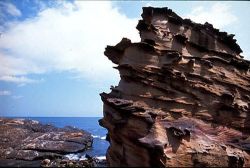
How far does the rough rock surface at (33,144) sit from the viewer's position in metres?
50.4

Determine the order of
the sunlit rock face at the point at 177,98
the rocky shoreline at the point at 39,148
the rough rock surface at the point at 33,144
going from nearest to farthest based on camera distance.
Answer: the sunlit rock face at the point at 177,98 → the rocky shoreline at the point at 39,148 → the rough rock surface at the point at 33,144

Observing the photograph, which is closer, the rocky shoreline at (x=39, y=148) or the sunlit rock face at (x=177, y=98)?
the sunlit rock face at (x=177, y=98)

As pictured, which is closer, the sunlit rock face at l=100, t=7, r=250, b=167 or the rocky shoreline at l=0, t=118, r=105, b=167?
the sunlit rock face at l=100, t=7, r=250, b=167

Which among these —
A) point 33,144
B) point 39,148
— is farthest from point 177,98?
point 33,144

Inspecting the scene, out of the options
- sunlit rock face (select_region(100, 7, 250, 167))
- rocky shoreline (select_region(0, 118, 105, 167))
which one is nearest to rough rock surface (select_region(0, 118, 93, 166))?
rocky shoreline (select_region(0, 118, 105, 167))

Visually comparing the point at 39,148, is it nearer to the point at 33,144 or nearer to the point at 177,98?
the point at 33,144

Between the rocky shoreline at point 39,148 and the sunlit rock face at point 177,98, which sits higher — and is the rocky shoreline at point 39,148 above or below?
below

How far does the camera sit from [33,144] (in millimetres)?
58469

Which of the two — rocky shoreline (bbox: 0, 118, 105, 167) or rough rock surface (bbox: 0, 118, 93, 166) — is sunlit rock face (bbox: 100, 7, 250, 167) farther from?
rough rock surface (bbox: 0, 118, 93, 166)

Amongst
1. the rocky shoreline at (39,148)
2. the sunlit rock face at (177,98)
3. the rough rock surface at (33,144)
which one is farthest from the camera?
the rough rock surface at (33,144)

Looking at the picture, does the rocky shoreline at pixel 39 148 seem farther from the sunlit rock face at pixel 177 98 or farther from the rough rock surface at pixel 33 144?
the sunlit rock face at pixel 177 98

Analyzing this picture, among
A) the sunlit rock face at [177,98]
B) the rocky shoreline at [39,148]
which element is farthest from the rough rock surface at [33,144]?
the sunlit rock face at [177,98]

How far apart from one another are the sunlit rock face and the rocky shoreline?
63.8ft

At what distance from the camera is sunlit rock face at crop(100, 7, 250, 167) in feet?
79.9
